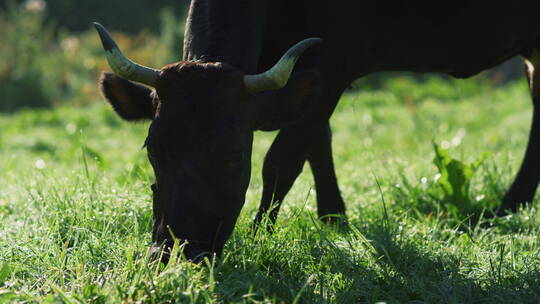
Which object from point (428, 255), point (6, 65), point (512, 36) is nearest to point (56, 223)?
point (428, 255)

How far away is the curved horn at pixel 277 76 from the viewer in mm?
3072

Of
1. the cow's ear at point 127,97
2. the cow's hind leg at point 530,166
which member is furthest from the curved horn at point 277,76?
the cow's hind leg at point 530,166

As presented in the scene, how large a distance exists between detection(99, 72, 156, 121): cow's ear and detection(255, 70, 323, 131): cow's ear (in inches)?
22.8

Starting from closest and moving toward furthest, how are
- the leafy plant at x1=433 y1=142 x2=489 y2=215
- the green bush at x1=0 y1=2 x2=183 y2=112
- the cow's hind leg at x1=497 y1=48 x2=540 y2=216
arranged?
1. the leafy plant at x1=433 y1=142 x2=489 y2=215
2. the cow's hind leg at x1=497 y1=48 x2=540 y2=216
3. the green bush at x1=0 y1=2 x2=183 y2=112

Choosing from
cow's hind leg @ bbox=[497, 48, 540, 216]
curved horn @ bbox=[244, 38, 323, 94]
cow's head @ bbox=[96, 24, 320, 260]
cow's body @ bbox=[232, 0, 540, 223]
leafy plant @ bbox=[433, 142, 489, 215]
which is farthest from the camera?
cow's hind leg @ bbox=[497, 48, 540, 216]

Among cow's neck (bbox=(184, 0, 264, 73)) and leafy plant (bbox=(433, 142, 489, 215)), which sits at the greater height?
cow's neck (bbox=(184, 0, 264, 73))

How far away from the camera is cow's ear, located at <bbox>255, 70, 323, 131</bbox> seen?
3.41m

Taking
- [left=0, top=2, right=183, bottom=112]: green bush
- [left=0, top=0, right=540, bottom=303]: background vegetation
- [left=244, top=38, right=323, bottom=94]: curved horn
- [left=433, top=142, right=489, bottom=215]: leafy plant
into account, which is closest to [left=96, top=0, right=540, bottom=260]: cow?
[left=244, top=38, right=323, bottom=94]: curved horn

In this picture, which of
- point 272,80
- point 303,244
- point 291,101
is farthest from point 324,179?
point 272,80

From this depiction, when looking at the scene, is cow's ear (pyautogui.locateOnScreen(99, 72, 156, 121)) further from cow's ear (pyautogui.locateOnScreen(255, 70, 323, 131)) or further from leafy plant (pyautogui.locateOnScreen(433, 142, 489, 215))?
leafy plant (pyautogui.locateOnScreen(433, 142, 489, 215))

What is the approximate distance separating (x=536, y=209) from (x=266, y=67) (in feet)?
7.17

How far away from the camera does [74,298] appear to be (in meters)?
2.49

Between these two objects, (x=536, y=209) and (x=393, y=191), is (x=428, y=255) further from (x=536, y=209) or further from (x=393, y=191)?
(x=536, y=209)

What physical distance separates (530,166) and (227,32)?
104 inches
